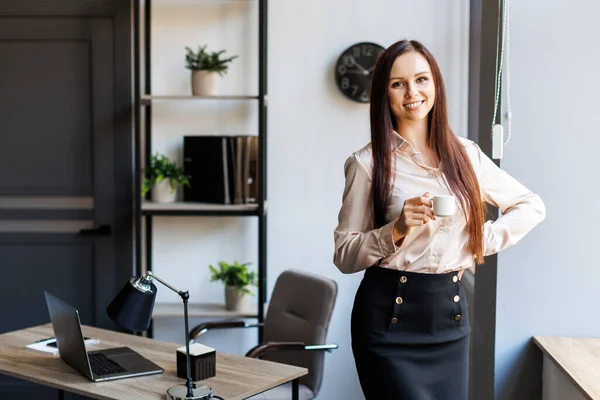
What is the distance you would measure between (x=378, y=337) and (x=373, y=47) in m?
2.16

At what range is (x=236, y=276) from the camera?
4.05 m

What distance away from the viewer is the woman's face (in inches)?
89.7

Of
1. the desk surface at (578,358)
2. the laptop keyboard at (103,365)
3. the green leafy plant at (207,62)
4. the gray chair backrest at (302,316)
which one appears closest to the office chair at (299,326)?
the gray chair backrest at (302,316)

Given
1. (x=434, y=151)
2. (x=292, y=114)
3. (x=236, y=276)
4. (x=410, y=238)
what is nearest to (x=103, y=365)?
(x=410, y=238)

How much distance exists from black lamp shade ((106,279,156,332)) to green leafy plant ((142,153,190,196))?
1773mm

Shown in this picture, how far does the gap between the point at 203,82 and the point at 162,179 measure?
0.55 meters

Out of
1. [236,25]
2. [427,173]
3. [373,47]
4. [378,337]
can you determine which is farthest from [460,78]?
[378,337]

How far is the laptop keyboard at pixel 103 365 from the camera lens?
260 cm

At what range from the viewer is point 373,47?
4.09m

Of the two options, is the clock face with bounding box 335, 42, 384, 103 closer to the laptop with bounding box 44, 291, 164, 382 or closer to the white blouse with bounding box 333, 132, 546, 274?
the white blouse with bounding box 333, 132, 546, 274

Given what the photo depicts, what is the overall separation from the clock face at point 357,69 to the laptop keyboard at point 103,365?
6.59ft

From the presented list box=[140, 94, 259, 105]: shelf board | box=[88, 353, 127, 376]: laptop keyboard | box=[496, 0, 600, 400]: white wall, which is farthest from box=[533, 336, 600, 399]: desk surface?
box=[140, 94, 259, 105]: shelf board

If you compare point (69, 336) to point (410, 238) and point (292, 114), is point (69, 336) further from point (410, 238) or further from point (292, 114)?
point (292, 114)

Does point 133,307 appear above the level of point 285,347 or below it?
above
